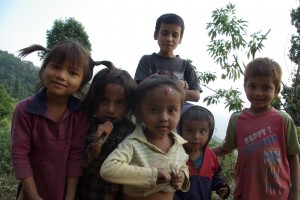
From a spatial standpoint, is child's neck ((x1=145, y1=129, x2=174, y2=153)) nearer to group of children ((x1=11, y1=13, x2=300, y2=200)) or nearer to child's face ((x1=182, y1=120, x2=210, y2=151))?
group of children ((x1=11, y1=13, x2=300, y2=200))

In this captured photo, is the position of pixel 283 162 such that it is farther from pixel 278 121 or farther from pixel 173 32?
pixel 173 32

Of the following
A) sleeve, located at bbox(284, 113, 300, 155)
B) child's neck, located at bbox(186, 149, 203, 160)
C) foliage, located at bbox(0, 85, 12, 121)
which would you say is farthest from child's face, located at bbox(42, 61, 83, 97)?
foliage, located at bbox(0, 85, 12, 121)

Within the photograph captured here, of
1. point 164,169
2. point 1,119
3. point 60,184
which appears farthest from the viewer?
point 1,119

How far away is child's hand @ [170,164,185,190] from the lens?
1.56 m

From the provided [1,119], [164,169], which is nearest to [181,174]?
[164,169]

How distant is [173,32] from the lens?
2.58 meters

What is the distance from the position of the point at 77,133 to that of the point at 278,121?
1259 mm

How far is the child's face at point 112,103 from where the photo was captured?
1774 millimetres

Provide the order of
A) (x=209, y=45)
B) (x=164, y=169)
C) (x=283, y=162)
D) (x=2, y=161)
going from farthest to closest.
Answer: (x=2, y=161) → (x=209, y=45) → (x=283, y=162) → (x=164, y=169)

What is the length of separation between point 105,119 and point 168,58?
100 cm

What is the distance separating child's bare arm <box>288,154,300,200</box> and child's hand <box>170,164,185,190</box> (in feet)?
2.61

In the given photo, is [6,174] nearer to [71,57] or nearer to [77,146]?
[77,146]

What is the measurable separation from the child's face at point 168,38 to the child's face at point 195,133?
84 cm

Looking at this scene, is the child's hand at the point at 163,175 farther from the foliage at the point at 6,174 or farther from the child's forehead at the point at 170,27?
the foliage at the point at 6,174
